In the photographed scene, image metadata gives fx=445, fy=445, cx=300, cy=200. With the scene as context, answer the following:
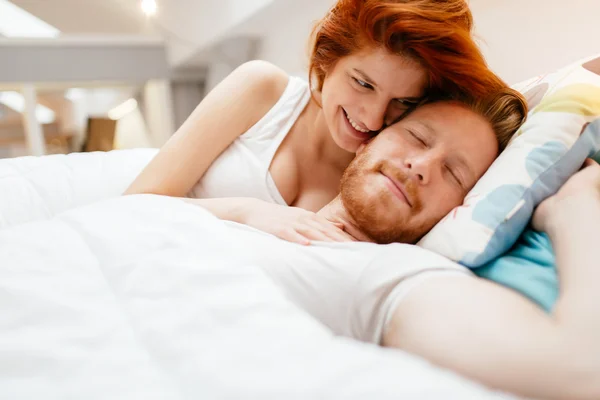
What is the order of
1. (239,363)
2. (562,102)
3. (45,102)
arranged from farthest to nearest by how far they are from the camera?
(45,102) < (562,102) < (239,363)

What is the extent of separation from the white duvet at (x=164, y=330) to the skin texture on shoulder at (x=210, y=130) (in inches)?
15.1

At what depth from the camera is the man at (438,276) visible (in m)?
0.45

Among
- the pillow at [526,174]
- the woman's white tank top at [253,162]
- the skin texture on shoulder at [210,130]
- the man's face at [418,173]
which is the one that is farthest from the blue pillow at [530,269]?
the skin texture on shoulder at [210,130]

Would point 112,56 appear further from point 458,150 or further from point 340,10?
point 458,150

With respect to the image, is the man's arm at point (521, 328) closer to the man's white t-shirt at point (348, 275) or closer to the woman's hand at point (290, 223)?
the man's white t-shirt at point (348, 275)

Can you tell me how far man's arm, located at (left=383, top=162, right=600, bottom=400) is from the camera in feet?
1.44

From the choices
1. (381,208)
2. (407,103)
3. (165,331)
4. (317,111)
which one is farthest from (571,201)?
(317,111)

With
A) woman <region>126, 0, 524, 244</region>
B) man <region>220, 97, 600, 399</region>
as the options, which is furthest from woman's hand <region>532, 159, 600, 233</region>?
woman <region>126, 0, 524, 244</region>

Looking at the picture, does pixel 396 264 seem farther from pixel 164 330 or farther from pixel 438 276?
pixel 164 330

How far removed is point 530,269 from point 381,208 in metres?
0.33

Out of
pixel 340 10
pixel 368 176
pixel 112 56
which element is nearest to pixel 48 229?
pixel 368 176

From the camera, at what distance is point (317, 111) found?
1287 mm

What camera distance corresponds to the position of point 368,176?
36.8 inches

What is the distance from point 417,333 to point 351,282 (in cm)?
16
